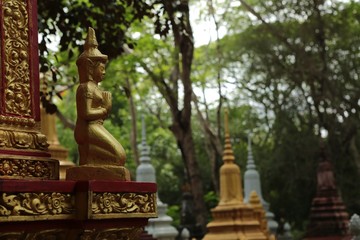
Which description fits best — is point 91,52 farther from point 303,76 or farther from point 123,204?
point 303,76

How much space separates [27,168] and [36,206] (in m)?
0.34

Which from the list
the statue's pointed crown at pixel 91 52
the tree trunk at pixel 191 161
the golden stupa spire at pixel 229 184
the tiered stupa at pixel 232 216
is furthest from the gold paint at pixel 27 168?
the tree trunk at pixel 191 161

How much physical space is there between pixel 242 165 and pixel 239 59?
3.74 m

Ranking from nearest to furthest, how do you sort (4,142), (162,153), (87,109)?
(4,142), (87,109), (162,153)

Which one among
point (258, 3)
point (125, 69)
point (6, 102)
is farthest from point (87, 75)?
point (258, 3)

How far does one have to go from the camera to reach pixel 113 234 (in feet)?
11.5

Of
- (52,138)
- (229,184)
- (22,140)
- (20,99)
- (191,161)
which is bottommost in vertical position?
(22,140)

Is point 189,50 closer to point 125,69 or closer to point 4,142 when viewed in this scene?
point 125,69

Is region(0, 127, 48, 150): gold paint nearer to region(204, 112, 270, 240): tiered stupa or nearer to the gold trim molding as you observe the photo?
the gold trim molding

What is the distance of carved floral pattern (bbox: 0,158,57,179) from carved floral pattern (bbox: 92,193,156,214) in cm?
35

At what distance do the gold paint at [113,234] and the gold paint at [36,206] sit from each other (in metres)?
0.15

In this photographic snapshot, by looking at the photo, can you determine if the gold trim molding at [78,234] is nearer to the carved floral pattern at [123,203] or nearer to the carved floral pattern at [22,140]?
the carved floral pattern at [123,203]

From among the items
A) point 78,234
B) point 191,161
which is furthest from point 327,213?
point 78,234

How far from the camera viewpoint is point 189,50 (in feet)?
48.2
